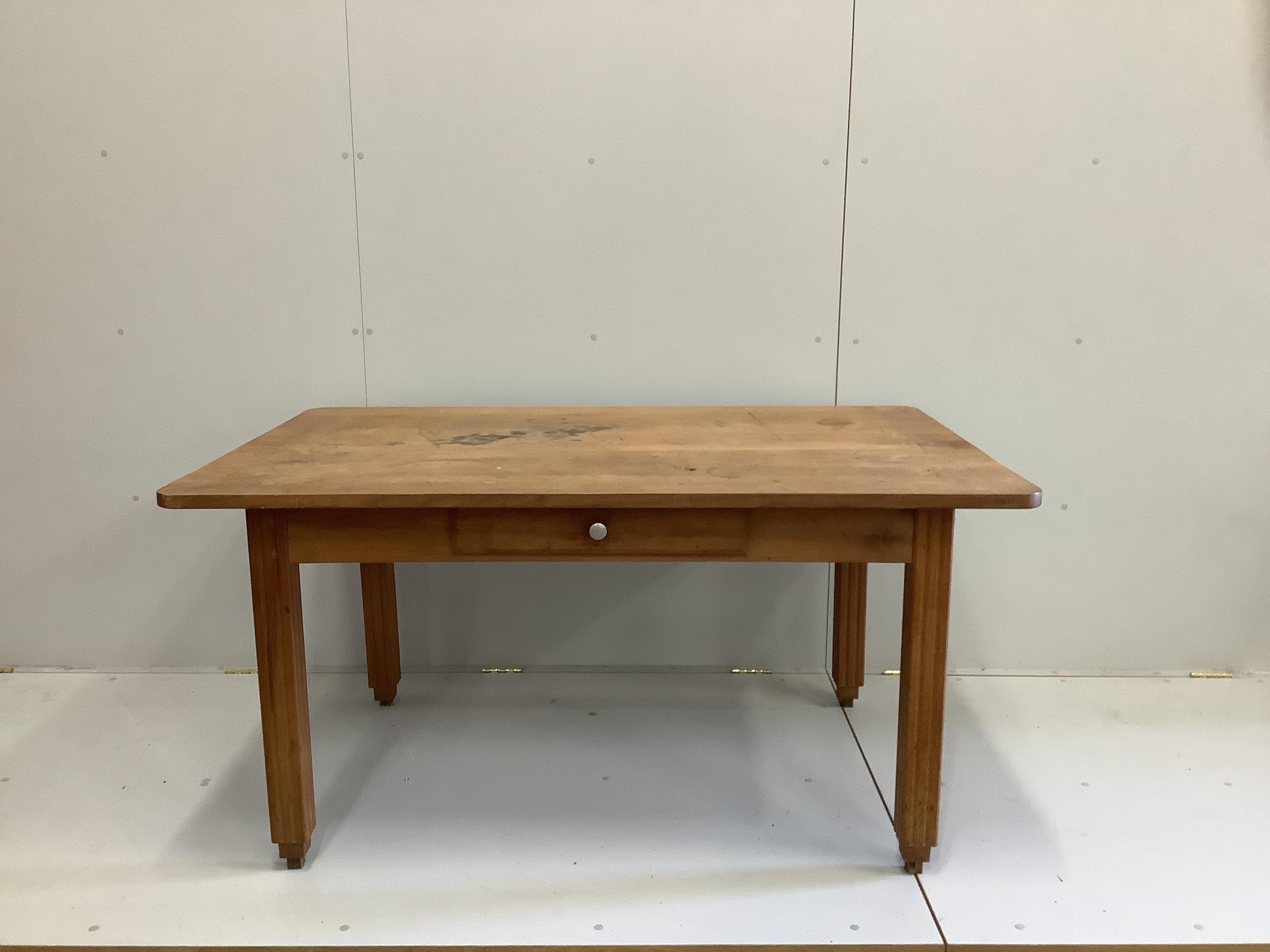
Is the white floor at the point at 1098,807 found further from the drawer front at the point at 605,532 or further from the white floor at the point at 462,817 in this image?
the drawer front at the point at 605,532

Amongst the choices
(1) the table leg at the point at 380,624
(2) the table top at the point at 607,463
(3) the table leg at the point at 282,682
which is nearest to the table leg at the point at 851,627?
(2) the table top at the point at 607,463

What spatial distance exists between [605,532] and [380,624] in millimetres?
927

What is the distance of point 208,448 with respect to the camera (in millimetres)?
2283

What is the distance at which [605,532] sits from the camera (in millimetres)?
1452

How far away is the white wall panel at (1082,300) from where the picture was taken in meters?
2.07

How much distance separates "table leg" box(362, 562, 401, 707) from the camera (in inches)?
85.0

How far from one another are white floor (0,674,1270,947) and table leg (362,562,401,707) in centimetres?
7

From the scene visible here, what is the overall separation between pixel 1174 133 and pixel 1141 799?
4.53 ft

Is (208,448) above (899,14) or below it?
below

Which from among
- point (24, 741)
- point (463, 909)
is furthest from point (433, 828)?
point (24, 741)

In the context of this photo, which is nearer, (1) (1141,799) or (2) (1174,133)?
(1) (1141,799)

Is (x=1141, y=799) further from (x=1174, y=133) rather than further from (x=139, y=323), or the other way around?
(x=139, y=323)

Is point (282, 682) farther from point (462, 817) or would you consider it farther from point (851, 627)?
point (851, 627)

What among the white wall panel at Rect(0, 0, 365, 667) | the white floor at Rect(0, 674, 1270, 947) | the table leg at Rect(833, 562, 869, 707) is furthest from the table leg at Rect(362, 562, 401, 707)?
the table leg at Rect(833, 562, 869, 707)
